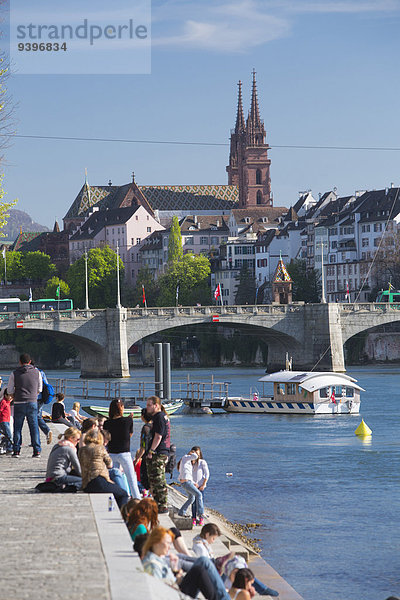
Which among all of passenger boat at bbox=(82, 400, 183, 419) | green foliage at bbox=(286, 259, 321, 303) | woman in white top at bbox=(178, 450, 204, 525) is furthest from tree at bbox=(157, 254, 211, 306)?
woman in white top at bbox=(178, 450, 204, 525)

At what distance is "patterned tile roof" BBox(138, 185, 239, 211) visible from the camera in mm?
183500

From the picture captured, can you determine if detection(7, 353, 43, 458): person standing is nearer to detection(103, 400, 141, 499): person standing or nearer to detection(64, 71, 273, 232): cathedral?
detection(103, 400, 141, 499): person standing

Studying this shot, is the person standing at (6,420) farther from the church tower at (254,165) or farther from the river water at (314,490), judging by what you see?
the church tower at (254,165)

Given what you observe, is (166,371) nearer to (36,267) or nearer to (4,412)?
(4,412)

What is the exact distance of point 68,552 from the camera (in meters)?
11.0

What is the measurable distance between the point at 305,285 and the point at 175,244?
26.9 m

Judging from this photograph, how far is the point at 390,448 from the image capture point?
41688 mm

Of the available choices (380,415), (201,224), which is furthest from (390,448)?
(201,224)

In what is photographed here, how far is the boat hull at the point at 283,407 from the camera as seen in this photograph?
189 feet

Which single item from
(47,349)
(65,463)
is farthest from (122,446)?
(47,349)

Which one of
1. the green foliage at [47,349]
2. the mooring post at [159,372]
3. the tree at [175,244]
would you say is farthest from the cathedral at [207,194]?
the mooring post at [159,372]

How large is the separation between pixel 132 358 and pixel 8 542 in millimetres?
111125

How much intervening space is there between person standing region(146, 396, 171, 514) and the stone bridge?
2677 inches

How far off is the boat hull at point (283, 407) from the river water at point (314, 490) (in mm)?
805
